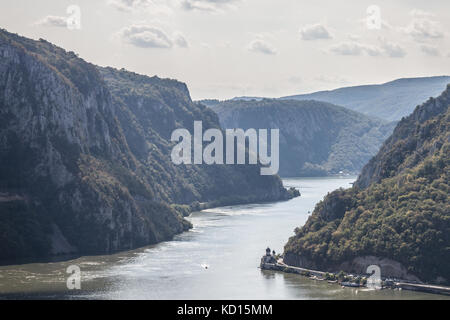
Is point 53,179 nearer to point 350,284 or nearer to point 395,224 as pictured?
point 395,224

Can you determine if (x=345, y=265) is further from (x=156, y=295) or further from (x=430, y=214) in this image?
(x=156, y=295)

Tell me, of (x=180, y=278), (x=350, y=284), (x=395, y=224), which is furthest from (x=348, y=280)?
(x=180, y=278)

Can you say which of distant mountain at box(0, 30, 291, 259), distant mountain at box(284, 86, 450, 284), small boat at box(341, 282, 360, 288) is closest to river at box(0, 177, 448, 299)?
small boat at box(341, 282, 360, 288)

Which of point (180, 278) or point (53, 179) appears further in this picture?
point (53, 179)

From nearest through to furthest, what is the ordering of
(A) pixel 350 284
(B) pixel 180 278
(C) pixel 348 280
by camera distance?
(A) pixel 350 284, (C) pixel 348 280, (B) pixel 180 278

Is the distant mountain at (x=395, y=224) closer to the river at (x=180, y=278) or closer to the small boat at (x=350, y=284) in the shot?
the small boat at (x=350, y=284)
